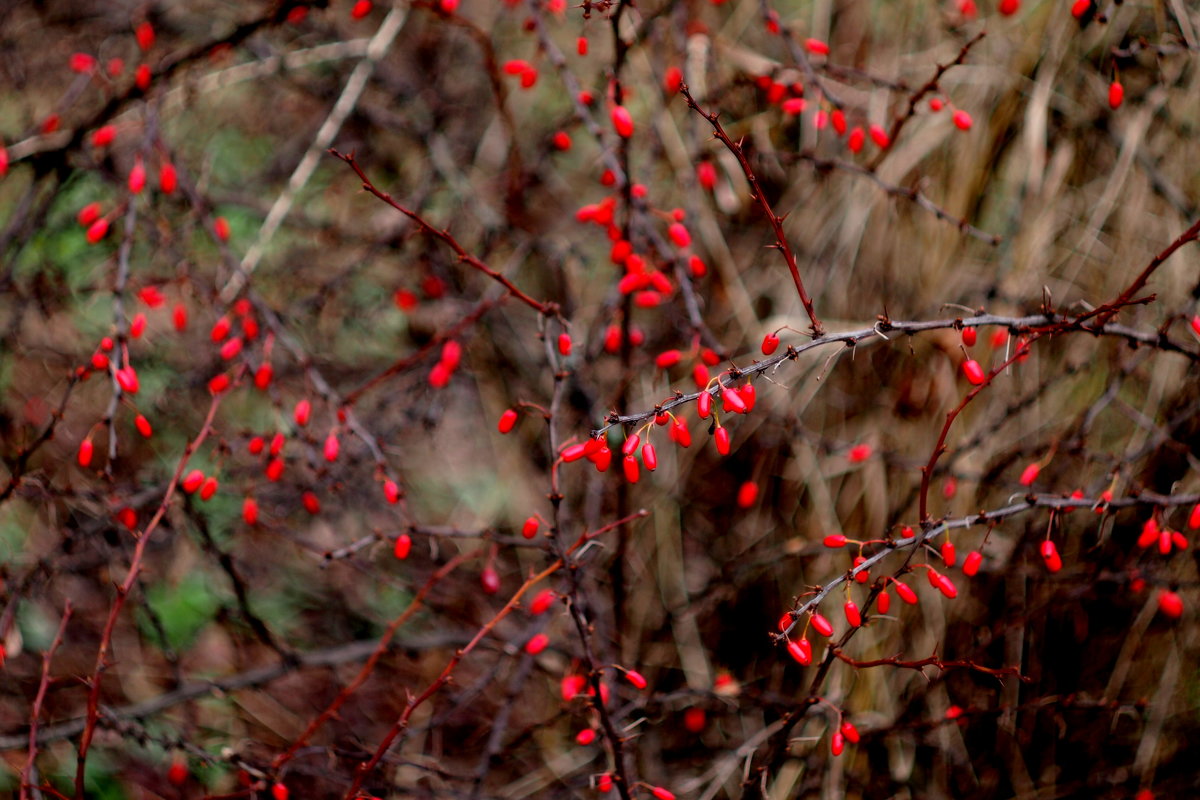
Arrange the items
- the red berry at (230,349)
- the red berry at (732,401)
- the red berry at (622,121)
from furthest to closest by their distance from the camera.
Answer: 1. the red berry at (230,349)
2. the red berry at (622,121)
3. the red berry at (732,401)

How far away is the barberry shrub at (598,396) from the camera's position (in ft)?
6.81

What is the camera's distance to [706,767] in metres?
2.31

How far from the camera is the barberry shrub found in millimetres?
2074

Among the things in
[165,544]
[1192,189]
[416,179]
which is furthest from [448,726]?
[1192,189]

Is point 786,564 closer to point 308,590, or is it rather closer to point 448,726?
point 448,726

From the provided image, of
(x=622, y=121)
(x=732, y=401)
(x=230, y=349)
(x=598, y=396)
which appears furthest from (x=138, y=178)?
(x=732, y=401)

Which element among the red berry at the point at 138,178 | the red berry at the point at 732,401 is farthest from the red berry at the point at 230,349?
the red berry at the point at 732,401

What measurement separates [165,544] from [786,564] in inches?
71.3

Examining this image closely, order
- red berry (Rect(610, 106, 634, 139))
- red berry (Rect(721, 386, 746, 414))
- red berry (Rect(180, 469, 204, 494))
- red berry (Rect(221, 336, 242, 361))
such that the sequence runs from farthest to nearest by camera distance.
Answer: red berry (Rect(221, 336, 242, 361)) → red berry (Rect(180, 469, 204, 494)) → red berry (Rect(610, 106, 634, 139)) → red berry (Rect(721, 386, 746, 414))

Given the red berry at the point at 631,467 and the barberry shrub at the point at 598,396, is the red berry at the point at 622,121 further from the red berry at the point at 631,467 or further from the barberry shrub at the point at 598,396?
the red berry at the point at 631,467

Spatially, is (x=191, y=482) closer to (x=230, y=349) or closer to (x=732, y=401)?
(x=230, y=349)

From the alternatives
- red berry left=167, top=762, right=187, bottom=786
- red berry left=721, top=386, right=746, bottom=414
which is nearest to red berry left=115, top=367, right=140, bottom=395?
red berry left=167, top=762, right=187, bottom=786

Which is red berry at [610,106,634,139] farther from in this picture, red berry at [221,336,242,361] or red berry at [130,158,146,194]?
red berry at [130,158,146,194]

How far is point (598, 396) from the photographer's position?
251cm
